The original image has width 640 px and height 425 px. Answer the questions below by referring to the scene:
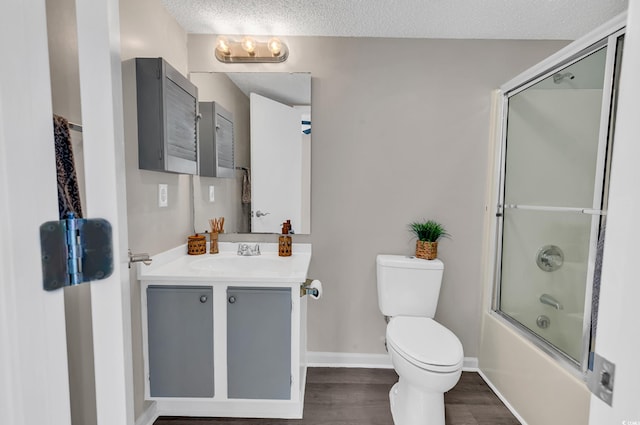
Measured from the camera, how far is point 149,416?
1.55 m

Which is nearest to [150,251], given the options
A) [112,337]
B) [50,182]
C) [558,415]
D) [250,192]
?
[250,192]

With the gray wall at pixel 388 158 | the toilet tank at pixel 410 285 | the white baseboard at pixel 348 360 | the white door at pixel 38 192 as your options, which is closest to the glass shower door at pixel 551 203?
the gray wall at pixel 388 158

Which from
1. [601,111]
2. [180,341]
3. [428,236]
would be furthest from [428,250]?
[180,341]

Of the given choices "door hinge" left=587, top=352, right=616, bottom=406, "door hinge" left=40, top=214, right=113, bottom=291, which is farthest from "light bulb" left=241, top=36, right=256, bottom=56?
"door hinge" left=587, top=352, right=616, bottom=406

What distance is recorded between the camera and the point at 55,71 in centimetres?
89

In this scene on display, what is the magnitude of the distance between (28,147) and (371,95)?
1.88 meters

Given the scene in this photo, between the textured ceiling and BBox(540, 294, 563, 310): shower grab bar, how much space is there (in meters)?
1.67

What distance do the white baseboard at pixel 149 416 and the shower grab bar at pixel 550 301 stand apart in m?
2.42

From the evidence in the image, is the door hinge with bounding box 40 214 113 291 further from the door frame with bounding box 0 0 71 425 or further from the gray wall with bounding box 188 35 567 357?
the gray wall with bounding box 188 35 567 357

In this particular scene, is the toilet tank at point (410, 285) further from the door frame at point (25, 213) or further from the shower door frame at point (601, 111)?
the door frame at point (25, 213)

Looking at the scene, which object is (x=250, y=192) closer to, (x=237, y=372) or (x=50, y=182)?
(x=237, y=372)

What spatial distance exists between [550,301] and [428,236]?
0.85m

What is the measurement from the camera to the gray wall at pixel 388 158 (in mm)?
1932

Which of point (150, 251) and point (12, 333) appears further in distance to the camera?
point (150, 251)
